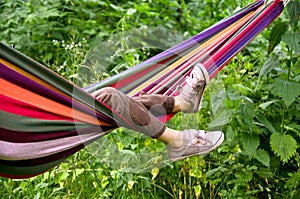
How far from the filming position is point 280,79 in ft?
7.39

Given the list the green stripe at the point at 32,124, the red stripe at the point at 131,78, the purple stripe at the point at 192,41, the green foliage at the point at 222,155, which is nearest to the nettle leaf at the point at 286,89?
the green foliage at the point at 222,155

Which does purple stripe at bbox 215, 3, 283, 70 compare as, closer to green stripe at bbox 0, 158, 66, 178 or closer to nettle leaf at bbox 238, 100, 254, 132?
nettle leaf at bbox 238, 100, 254, 132

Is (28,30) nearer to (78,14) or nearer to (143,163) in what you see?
(78,14)

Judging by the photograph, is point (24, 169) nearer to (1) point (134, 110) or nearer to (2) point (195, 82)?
(1) point (134, 110)

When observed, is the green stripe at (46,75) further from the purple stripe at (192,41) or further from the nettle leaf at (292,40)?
the nettle leaf at (292,40)

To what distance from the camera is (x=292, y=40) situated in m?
2.20

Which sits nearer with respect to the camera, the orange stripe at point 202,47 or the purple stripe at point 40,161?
the purple stripe at point 40,161

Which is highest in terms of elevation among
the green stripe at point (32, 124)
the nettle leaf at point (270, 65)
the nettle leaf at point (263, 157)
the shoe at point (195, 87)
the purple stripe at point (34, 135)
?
the nettle leaf at point (270, 65)

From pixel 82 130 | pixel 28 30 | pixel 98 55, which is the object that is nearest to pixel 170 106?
pixel 82 130

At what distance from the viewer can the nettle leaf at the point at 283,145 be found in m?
2.23

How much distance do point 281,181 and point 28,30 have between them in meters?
2.17

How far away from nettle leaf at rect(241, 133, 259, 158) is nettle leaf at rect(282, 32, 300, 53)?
0.40 meters

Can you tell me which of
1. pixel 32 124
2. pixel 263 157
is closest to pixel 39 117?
pixel 32 124

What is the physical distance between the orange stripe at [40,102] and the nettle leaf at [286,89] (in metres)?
0.77
